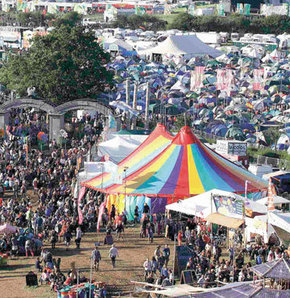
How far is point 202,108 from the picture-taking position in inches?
1722

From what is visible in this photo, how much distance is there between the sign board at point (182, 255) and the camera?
20961 millimetres

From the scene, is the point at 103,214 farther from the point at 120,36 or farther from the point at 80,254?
the point at 120,36

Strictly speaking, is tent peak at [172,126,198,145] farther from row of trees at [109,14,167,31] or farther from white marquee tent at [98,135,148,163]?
row of trees at [109,14,167,31]

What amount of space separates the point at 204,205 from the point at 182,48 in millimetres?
49347

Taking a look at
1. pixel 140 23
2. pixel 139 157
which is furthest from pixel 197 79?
pixel 140 23

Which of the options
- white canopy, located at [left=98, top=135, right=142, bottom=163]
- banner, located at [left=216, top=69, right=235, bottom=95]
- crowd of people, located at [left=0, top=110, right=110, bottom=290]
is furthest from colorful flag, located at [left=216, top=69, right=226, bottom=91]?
white canopy, located at [left=98, top=135, right=142, bottom=163]

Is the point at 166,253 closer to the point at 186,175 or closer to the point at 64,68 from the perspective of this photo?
the point at 186,175

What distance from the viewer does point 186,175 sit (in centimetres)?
2575

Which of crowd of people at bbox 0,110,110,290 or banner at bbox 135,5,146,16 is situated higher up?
banner at bbox 135,5,146,16

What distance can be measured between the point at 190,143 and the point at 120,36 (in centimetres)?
6186

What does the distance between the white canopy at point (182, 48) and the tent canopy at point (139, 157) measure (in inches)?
1623

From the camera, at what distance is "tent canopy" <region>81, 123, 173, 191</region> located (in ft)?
86.3

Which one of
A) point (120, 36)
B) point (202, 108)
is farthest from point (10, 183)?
point (120, 36)

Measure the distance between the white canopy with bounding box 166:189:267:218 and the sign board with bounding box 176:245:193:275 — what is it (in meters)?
1.64
